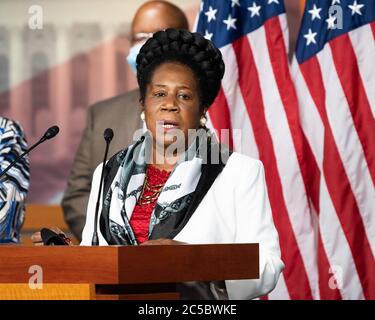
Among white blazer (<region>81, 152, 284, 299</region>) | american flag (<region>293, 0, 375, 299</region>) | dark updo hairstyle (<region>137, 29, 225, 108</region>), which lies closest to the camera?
white blazer (<region>81, 152, 284, 299</region>)

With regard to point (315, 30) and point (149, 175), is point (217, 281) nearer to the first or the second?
point (149, 175)

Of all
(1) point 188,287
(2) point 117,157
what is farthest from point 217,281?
(2) point 117,157

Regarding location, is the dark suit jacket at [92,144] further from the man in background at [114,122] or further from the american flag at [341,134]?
the american flag at [341,134]

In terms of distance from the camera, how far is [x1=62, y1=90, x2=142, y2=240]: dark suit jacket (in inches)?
230

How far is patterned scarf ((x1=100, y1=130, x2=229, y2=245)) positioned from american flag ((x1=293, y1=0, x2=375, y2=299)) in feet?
6.60

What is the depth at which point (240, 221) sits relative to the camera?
3463 mm

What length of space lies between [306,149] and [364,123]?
35cm

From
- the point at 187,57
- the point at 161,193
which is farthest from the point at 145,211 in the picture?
the point at 187,57

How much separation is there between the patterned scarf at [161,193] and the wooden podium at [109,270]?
19.8 inches

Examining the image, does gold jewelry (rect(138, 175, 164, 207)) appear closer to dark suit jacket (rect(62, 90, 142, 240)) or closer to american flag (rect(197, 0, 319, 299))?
american flag (rect(197, 0, 319, 299))

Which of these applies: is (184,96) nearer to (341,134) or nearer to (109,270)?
(109,270)

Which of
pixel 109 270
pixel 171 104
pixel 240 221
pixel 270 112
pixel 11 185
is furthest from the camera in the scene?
pixel 270 112

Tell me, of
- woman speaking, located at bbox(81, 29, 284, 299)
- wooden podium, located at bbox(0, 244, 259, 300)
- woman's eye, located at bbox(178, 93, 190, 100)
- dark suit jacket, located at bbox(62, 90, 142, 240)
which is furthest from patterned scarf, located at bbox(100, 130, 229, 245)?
dark suit jacket, located at bbox(62, 90, 142, 240)

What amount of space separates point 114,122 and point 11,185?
1.46 meters
